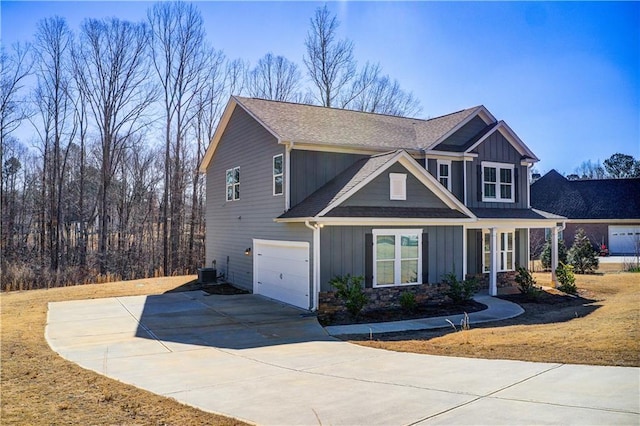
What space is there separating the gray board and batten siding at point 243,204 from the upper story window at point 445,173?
6672 millimetres

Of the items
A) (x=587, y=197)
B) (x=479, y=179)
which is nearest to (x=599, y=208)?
(x=587, y=197)

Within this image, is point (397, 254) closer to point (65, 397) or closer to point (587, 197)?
point (65, 397)

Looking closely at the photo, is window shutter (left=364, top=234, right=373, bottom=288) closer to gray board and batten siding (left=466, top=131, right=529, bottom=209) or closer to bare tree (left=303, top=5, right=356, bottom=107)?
gray board and batten siding (left=466, top=131, right=529, bottom=209)

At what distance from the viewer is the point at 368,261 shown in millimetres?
13977

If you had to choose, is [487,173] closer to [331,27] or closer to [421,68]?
[421,68]

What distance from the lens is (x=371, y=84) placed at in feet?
125

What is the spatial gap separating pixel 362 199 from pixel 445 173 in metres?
5.78

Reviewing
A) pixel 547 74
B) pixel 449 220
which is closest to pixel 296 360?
pixel 449 220

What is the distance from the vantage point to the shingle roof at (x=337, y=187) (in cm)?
1384

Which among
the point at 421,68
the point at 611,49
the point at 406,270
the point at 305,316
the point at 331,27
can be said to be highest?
the point at 331,27

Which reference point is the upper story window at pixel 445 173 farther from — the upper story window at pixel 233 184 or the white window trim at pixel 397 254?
the upper story window at pixel 233 184

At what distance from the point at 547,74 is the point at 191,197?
82.7ft

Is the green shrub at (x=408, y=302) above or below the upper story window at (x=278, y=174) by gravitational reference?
below

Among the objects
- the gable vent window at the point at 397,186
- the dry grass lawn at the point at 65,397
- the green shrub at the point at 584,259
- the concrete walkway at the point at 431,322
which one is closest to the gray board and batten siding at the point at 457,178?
the gable vent window at the point at 397,186
